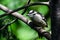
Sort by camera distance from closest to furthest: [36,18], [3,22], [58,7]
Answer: [58,7] → [3,22] → [36,18]

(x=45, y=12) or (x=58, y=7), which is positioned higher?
(x=58, y=7)

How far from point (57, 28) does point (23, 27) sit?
1.28 meters

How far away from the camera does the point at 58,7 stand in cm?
37

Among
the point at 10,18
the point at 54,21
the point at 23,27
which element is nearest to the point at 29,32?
the point at 23,27

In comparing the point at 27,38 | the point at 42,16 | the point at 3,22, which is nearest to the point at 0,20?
the point at 3,22

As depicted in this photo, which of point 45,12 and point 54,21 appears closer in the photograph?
point 54,21

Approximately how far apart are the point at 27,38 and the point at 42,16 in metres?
0.25

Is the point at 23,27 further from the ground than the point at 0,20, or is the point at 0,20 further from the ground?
the point at 0,20

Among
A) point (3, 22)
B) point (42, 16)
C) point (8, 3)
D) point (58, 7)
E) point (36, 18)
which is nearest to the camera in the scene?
point (58, 7)

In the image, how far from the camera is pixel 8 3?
1.58 m

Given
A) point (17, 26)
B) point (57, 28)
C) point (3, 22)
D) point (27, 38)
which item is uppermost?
point (57, 28)

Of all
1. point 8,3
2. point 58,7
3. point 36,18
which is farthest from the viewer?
point 36,18

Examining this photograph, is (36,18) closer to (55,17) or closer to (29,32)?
(29,32)

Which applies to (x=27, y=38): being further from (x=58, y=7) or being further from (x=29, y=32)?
(x=58, y=7)
